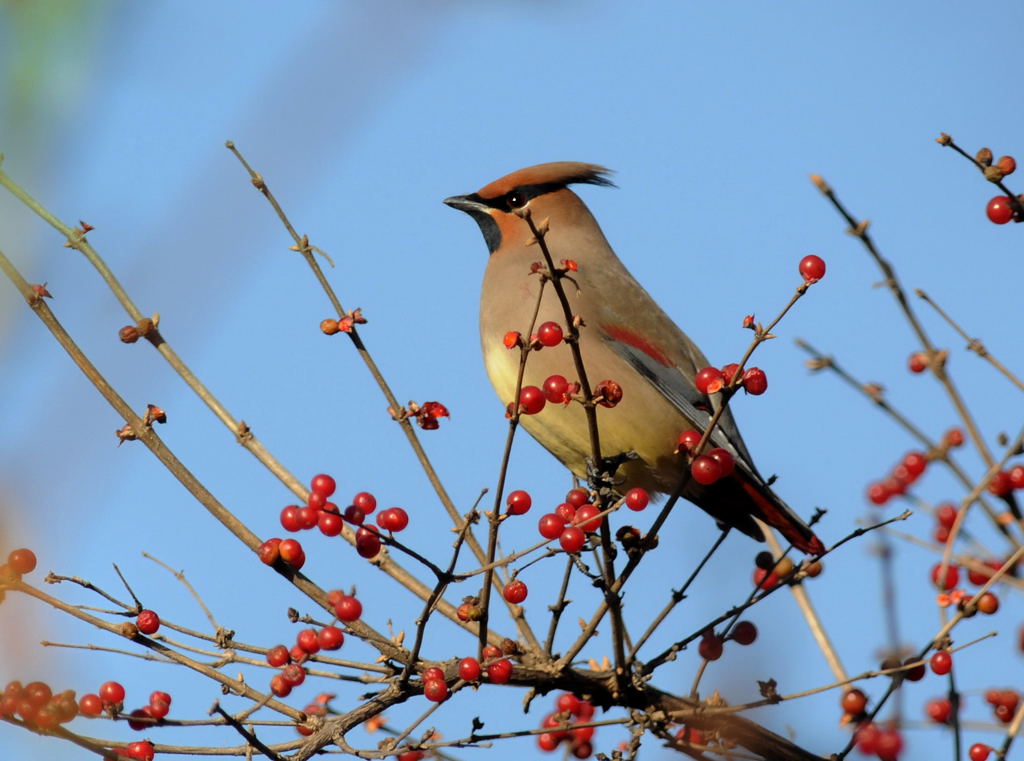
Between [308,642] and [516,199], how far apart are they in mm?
2810

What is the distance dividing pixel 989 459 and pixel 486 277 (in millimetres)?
2126

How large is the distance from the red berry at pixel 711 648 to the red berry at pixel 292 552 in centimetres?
94

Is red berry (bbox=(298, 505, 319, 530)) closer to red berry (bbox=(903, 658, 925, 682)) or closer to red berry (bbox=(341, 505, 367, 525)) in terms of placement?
red berry (bbox=(341, 505, 367, 525))

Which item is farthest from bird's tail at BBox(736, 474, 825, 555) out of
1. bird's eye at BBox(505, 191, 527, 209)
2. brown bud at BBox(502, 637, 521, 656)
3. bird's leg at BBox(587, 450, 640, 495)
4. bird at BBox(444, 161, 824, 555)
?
bird's eye at BBox(505, 191, 527, 209)

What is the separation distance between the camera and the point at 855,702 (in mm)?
2836

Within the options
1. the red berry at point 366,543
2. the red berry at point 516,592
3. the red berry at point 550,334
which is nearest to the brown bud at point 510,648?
the red berry at point 516,592

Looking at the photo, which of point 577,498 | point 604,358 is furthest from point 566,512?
point 604,358

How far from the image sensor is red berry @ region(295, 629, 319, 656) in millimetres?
2500

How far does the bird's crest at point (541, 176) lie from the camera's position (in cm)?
493

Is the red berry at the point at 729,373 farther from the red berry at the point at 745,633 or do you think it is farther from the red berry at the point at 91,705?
the red berry at the point at 91,705

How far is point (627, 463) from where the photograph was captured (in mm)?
4117

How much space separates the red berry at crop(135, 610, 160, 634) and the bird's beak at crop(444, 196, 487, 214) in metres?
2.80

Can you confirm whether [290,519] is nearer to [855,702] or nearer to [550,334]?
[550,334]

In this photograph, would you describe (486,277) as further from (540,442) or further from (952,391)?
(952,391)
